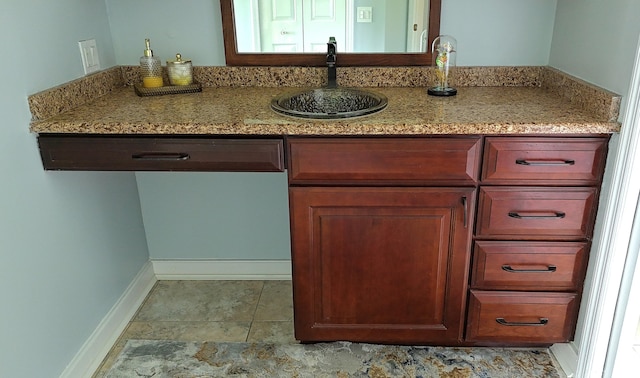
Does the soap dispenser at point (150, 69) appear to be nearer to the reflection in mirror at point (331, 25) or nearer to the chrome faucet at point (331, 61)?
the reflection in mirror at point (331, 25)

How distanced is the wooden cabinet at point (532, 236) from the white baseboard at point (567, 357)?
46 millimetres

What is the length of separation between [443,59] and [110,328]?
1650 mm

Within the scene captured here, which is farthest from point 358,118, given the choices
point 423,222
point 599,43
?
point 599,43

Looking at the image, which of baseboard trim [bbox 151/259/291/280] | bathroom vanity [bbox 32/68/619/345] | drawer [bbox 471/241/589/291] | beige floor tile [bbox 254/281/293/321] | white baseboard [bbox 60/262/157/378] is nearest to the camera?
bathroom vanity [bbox 32/68/619/345]

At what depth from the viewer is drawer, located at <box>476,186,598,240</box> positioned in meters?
1.50

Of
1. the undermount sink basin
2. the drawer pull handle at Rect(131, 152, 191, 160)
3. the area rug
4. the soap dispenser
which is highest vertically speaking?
the soap dispenser

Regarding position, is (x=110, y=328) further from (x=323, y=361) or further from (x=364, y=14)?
(x=364, y=14)

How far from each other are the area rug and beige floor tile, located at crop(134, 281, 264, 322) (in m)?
0.18

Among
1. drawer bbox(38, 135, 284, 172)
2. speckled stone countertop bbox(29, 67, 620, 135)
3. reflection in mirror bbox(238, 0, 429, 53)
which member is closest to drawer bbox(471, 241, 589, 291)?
speckled stone countertop bbox(29, 67, 620, 135)

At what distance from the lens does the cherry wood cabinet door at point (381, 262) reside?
1.54 m

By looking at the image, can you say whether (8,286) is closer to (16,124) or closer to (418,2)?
(16,124)

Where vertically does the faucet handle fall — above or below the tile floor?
above

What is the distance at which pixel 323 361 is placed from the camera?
5.76 ft

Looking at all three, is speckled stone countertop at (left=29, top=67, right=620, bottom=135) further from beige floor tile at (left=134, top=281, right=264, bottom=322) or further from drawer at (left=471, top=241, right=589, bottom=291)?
beige floor tile at (left=134, top=281, right=264, bottom=322)
